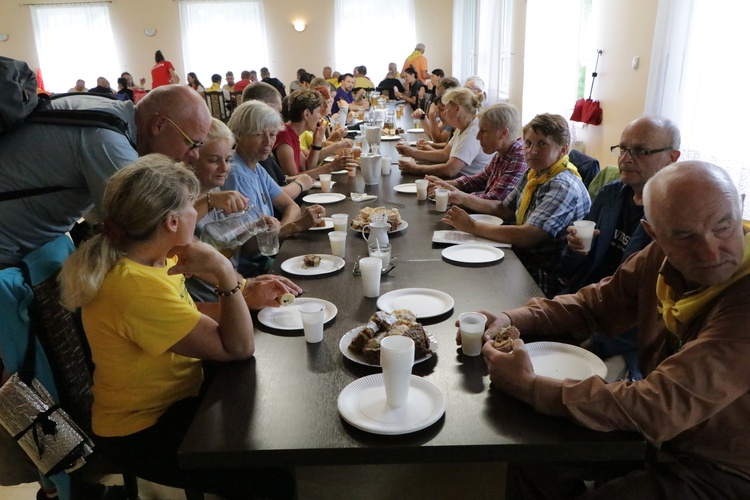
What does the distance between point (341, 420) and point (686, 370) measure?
0.71m

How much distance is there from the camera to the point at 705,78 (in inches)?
125

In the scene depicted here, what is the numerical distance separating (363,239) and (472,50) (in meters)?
9.87

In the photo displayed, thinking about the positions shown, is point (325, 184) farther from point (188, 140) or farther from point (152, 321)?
point (152, 321)

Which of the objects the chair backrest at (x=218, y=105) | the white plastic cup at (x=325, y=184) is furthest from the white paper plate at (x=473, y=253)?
the chair backrest at (x=218, y=105)

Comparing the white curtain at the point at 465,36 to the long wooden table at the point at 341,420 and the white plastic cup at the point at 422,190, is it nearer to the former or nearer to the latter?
the white plastic cup at the point at 422,190

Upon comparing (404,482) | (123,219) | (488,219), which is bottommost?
(404,482)

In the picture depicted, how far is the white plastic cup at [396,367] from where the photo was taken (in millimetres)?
1116

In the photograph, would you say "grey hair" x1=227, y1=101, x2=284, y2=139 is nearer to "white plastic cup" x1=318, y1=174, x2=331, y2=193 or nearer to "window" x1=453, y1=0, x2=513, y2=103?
"white plastic cup" x1=318, y1=174, x2=331, y2=193

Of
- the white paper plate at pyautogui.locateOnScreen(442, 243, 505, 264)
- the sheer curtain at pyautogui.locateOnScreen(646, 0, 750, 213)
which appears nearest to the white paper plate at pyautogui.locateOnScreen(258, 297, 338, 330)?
the white paper plate at pyautogui.locateOnScreen(442, 243, 505, 264)

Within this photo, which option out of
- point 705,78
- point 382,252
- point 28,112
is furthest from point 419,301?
point 705,78

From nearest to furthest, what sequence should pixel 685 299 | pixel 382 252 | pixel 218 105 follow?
pixel 685 299
pixel 382 252
pixel 218 105

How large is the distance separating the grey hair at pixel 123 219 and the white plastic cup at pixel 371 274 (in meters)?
0.58

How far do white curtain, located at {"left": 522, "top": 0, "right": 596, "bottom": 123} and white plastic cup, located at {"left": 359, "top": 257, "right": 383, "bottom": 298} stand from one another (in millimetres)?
4702

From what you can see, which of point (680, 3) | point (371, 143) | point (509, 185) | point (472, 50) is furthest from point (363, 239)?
point (472, 50)
